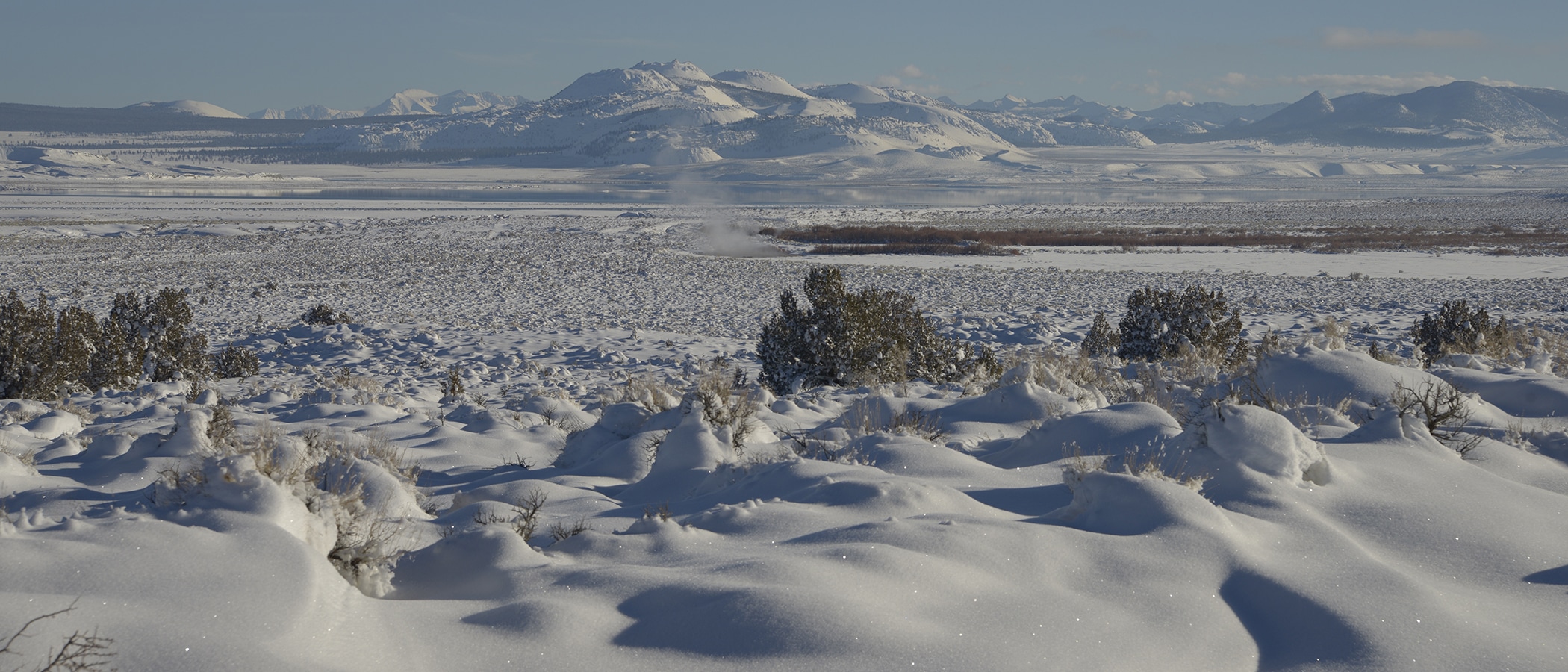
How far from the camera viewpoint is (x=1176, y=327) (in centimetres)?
1108

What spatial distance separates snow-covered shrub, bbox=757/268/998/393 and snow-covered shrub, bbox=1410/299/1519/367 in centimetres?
483

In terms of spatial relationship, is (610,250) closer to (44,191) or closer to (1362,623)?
(1362,623)

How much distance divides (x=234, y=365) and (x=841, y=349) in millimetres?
6930

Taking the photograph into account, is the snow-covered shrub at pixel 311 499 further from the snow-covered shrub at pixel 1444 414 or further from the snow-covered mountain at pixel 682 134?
the snow-covered mountain at pixel 682 134

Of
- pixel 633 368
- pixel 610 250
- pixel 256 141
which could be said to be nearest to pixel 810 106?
pixel 256 141

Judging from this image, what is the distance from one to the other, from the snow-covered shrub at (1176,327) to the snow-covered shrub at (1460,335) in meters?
1.78

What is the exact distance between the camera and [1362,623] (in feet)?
10.00

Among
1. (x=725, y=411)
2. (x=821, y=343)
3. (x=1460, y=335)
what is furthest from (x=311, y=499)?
(x=1460, y=335)

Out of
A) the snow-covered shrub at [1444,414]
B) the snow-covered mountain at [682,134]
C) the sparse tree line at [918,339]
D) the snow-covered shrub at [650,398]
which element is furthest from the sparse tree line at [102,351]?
the snow-covered mountain at [682,134]

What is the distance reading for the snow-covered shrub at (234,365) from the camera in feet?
37.6

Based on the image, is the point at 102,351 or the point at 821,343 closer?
the point at 821,343

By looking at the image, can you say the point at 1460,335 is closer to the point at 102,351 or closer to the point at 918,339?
the point at 918,339

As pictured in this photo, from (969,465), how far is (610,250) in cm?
2937

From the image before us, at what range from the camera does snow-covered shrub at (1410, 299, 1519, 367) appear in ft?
33.8
